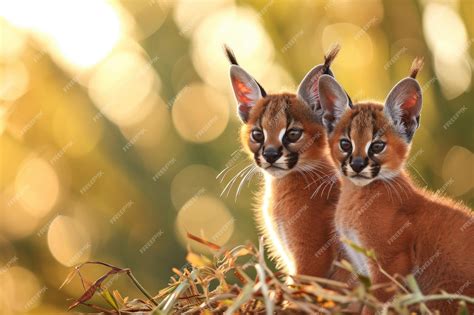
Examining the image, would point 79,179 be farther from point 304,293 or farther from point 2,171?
point 304,293

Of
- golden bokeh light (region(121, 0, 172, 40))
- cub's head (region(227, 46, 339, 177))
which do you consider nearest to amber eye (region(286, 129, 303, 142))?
cub's head (region(227, 46, 339, 177))

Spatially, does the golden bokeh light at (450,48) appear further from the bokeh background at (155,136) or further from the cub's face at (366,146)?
the cub's face at (366,146)

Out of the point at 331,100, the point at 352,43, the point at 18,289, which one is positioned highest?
the point at 331,100

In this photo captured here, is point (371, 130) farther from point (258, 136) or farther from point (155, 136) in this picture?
point (155, 136)

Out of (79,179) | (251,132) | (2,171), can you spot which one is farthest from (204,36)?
(251,132)

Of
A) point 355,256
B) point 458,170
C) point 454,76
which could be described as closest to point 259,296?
point 355,256

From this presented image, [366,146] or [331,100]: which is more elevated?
[331,100]

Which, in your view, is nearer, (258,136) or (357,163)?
(357,163)
